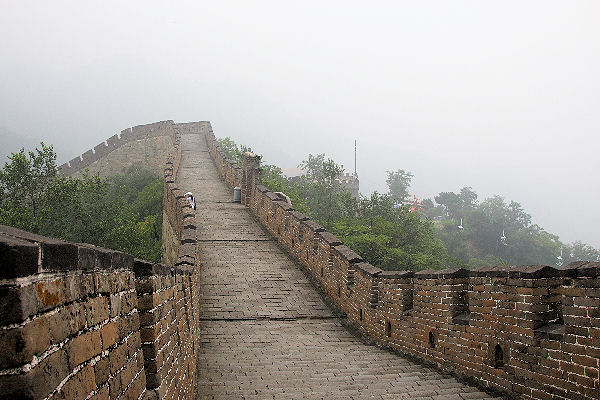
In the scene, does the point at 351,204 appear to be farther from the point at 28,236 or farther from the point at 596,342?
the point at 28,236

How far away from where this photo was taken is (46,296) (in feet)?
5.57

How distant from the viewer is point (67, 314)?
1.87m

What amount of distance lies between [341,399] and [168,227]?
13014mm

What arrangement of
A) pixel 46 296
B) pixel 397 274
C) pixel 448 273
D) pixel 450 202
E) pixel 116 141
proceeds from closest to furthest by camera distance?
pixel 46 296, pixel 448 273, pixel 397 274, pixel 116 141, pixel 450 202

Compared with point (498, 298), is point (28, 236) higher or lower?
higher

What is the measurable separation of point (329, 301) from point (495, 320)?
5054 mm

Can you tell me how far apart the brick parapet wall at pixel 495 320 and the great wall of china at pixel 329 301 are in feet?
0.04

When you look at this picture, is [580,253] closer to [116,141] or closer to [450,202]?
[450,202]

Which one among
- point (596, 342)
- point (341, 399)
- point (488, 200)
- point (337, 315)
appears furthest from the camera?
point (488, 200)

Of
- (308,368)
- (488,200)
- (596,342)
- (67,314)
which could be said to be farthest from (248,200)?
(488,200)

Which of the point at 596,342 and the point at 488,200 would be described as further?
the point at 488,200

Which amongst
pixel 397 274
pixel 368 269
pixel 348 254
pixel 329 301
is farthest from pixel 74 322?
pixel 329 301

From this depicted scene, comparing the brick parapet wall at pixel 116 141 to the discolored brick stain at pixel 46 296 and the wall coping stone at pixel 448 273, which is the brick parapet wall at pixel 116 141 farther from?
the discolored brick stain at pixel 46 296

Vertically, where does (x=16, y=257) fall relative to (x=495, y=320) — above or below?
above
